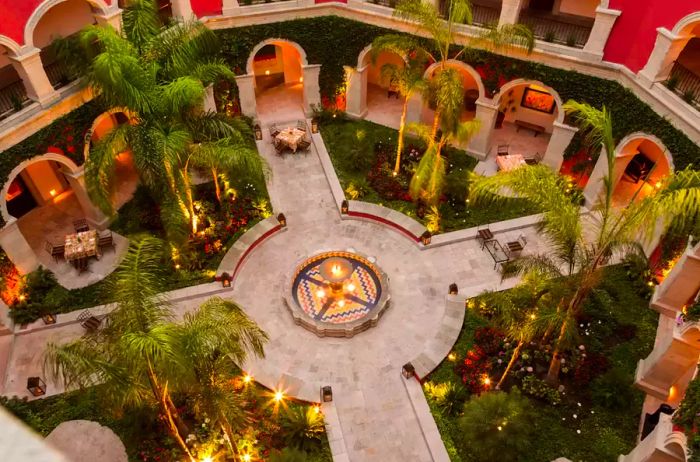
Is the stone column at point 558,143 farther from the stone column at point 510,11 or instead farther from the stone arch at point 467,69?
the stone column at point 510,11

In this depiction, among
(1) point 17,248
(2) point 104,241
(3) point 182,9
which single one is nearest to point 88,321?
(1) point 17,248

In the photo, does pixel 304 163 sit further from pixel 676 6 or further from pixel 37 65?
pixel 676 6

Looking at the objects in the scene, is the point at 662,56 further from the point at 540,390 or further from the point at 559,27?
the point at 540,390

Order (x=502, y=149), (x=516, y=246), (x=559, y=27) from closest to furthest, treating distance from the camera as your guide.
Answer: (x=516, y=246)
(x=559, y=27)
(x=502, y=149)

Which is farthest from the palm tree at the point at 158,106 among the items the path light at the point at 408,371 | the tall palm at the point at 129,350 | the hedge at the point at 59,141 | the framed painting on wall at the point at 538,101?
the framed painting on wall at the point at 538,101

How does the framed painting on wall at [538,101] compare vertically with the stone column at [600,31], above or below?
below

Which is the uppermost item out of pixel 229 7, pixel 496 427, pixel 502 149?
pixel 229 7
